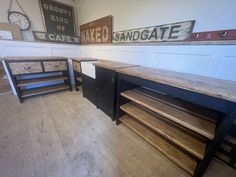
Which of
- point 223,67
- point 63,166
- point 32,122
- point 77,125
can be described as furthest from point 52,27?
point 223,67

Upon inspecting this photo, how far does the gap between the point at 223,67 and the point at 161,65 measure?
625 mm

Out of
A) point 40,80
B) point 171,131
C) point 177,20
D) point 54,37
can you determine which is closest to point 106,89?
point 171,131

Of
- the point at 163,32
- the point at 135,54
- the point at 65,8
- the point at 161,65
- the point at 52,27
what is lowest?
the point at 161,65

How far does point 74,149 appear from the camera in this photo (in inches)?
47.9

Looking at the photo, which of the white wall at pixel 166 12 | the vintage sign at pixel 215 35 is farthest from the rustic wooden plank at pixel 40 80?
the vintage sign at pixel 215 35

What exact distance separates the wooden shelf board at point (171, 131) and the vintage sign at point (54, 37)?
8.29 ft

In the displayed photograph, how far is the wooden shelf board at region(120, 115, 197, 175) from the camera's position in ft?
3.29

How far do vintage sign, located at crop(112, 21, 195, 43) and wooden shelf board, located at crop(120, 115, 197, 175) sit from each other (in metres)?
1.22

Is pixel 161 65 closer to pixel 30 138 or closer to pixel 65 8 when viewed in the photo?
pixel 30 138

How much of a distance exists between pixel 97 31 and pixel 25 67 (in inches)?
63.6

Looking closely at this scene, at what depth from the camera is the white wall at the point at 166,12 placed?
97cm

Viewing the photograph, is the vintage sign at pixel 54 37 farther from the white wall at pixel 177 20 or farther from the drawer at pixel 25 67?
the white wall at pixel 177 20

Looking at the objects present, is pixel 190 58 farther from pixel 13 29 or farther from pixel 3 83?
pixel 3 83

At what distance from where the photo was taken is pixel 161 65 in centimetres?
147
